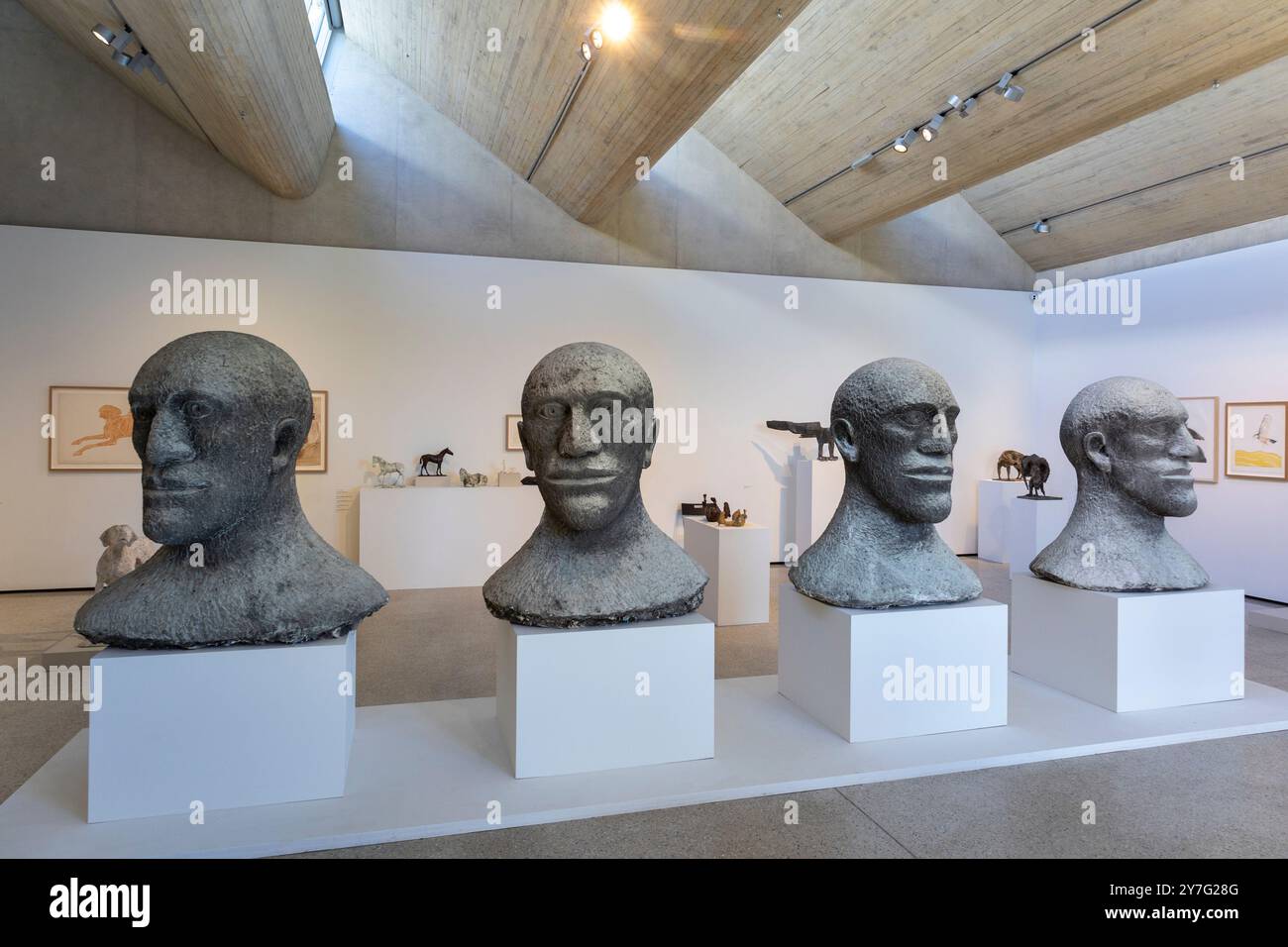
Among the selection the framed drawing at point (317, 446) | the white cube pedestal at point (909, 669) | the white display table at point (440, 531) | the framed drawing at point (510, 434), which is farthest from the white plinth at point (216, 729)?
the framed drawing at point (510, 434)

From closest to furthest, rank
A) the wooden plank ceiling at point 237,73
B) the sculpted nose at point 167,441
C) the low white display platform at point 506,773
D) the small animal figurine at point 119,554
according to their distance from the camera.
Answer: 1. the low white display platform at point 506,773
2. the sculpted nose at point 167,441
3. the wooden plank ceiling at point 237,73
4. the small animal figurine at point 119,554

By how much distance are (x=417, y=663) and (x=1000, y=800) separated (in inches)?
136

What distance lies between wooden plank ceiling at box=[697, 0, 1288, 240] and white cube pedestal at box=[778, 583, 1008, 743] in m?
4.51

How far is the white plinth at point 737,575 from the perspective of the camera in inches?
258

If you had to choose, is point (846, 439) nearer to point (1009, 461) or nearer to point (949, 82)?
point (949, 82)

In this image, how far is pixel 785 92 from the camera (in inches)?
318

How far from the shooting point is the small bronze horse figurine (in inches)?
325

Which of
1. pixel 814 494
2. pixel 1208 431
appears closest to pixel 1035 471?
pixel 1208 431

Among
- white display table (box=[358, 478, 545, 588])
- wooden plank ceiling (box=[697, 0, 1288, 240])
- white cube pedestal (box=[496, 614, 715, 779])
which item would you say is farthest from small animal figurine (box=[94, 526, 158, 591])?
wooden plank ceiling (box=[697, 0, 1288, 240])

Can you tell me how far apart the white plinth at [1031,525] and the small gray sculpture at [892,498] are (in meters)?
5.25

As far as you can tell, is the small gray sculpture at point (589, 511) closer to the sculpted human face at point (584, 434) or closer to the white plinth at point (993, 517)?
the sculpted human face at point (584, 434)

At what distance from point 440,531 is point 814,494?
3976 mm

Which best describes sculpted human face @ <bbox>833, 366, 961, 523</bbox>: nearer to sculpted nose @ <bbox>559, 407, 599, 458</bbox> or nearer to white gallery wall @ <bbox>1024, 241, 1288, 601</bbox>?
sculpted nose @ <bbox>559, 407, 599, 458</bbox>
